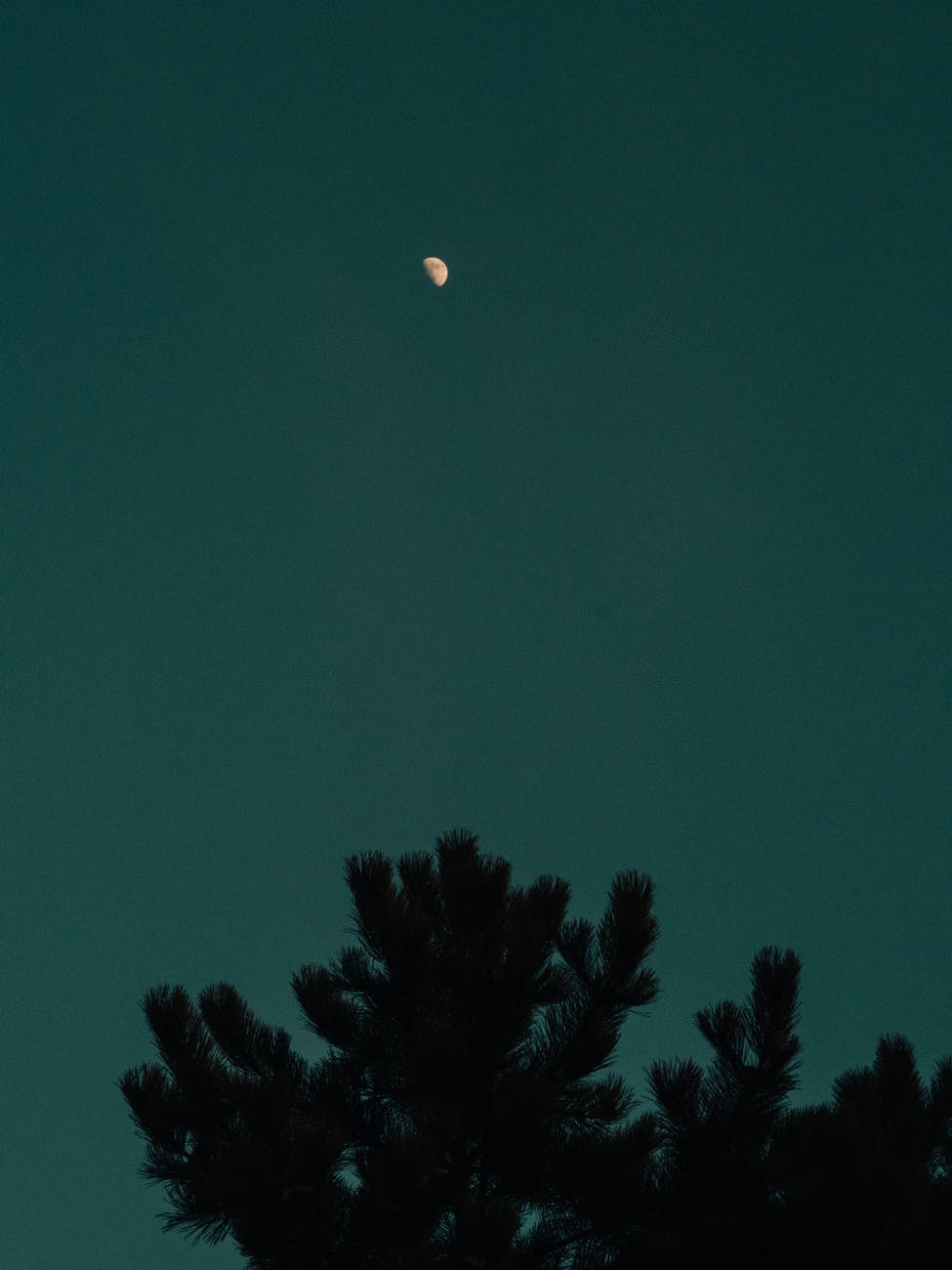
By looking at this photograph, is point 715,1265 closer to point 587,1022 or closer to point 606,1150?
point 606,1150

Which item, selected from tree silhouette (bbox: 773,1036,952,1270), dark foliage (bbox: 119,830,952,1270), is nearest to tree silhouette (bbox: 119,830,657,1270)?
dark foliage (bbox: 119,830,952,1270)

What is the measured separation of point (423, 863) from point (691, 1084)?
2093 millimetres

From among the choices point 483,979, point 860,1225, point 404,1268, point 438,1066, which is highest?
point 483,979

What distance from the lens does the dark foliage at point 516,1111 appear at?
516 cm

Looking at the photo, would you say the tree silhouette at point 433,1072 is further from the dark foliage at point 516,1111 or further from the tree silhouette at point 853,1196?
the tree silhouette at point 853,1196

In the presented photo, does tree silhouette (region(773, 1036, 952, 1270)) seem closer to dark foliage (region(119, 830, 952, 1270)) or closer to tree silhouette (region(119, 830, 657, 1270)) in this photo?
dark foliage (region(119, 830, 952, 1270))

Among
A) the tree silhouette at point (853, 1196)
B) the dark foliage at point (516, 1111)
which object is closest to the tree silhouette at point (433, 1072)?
the dark foliage at point (516, 1111)

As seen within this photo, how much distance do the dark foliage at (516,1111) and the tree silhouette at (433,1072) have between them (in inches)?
0.5

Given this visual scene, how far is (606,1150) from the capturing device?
19.4ft

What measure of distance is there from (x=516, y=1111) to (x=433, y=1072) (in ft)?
1.59

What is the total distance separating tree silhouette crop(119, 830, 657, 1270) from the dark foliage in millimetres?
14

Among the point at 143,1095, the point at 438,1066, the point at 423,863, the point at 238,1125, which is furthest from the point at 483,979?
the point at 143,1095

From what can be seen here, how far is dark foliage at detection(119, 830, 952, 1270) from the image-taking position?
5160mm

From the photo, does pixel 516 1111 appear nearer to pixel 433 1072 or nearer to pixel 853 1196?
pixel 433 1072
